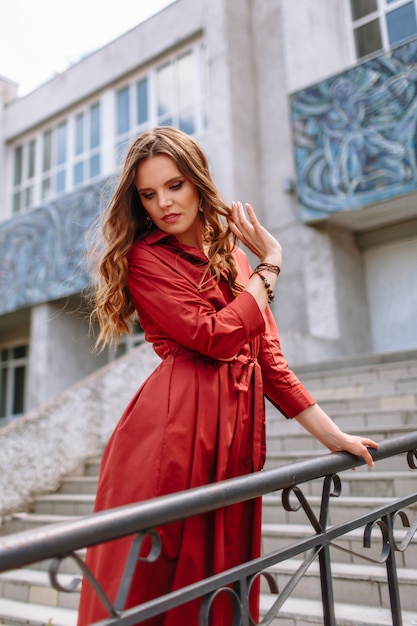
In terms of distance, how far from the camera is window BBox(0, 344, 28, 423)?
13844mm

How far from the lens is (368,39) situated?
8797 mm

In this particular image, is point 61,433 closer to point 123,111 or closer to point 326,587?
point 326,587

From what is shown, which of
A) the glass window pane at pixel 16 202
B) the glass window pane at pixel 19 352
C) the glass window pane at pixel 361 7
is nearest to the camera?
the glass window pane at pixel 361 7

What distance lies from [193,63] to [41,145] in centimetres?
474

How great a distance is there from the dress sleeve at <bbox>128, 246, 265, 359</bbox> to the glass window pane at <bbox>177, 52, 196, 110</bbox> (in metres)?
9.42

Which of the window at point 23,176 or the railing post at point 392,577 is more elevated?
the window at point 23,176

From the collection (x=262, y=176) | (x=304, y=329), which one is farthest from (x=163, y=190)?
(x=262, y=176)

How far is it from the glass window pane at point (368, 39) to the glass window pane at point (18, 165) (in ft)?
27.6

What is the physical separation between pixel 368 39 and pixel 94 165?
589 cm

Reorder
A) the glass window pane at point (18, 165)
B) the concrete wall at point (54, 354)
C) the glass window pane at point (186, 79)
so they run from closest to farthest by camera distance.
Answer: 1. the glass window pane at point (186, 79)
2. the concrete wall at point (54, 354)
3. the glass window pane at point (18, 165)

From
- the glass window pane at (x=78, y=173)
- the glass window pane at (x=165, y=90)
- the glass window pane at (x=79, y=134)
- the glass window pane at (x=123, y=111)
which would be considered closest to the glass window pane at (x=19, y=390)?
the glass window pane at (x=78, y=173)

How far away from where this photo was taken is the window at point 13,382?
13.8 metres

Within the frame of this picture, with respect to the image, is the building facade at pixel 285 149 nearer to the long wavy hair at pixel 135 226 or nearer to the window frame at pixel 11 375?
the window frame at pixel 11 375

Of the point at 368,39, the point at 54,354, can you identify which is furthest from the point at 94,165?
the point at 368,39
